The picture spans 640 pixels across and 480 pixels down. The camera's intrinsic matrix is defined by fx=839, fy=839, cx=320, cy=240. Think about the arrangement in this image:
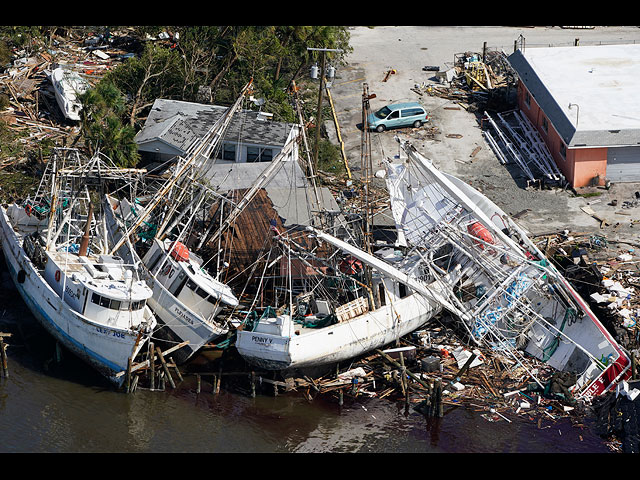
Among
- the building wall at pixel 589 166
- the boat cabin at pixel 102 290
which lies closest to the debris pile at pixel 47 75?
the boat cabin at pixel 102 290

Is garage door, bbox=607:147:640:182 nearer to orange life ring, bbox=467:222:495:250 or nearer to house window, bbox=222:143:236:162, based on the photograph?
orange life ring, bbox=467:222:495:250

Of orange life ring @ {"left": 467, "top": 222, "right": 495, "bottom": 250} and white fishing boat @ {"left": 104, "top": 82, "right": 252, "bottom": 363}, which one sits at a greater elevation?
orange life ring @ {"left": 467, "top": 222, "right": 495, "bottom": 250}

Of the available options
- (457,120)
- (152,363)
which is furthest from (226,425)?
(457,120)

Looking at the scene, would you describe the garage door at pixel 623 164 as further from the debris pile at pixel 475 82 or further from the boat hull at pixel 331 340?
the boat hull at pixel 331 340

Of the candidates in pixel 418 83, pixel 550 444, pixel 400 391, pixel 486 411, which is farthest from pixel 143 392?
pixel 418 83

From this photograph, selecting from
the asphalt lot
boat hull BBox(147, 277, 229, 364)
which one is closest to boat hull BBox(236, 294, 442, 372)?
boat hull BBox(147, 277, 229, 364)
